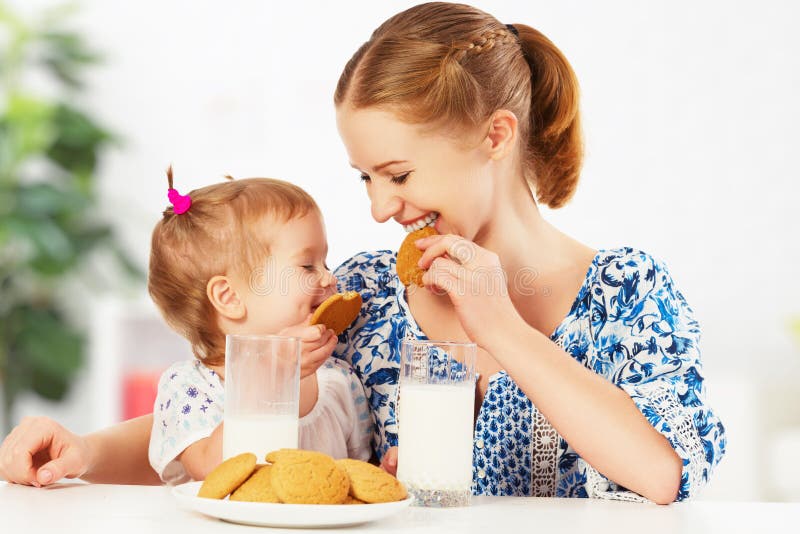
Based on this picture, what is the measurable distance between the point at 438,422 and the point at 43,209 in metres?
4.02

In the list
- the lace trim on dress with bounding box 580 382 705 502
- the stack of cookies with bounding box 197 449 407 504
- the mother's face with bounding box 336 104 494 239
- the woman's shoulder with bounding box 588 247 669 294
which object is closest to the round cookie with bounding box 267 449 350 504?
the stack of cookies with bounding box 197 449 407 504

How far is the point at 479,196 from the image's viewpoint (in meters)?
1.58

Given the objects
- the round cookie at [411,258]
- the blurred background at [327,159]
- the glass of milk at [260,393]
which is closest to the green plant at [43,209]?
the blurred background at [327,159]

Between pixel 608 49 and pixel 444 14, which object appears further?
A: pixel 608 49

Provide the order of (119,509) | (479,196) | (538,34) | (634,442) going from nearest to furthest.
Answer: (119,509) < (634,442) < (479,196) < (538,34)

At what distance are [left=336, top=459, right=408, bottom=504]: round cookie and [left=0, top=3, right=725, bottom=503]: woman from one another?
29cm

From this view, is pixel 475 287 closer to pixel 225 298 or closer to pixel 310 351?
pixel 310 351

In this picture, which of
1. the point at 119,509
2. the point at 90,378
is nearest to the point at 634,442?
the point at 119,509

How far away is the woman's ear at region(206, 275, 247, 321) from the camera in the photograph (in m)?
1.60

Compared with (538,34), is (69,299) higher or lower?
lower

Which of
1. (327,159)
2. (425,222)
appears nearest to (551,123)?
(425,222)

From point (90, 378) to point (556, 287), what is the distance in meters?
4.01

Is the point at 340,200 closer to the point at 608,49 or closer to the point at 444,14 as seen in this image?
the point at 608,49

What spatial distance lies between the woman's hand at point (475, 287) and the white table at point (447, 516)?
23 cm
